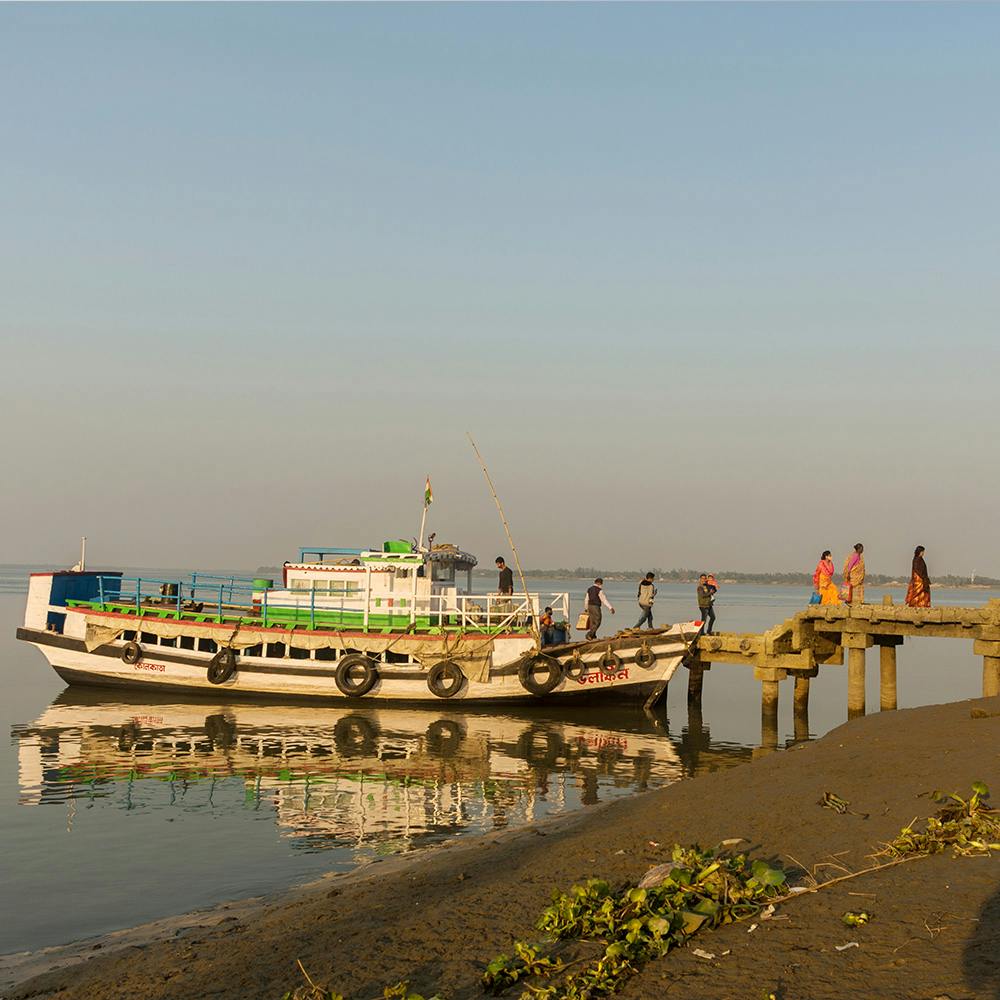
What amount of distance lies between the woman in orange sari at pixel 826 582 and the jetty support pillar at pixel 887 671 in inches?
59.4

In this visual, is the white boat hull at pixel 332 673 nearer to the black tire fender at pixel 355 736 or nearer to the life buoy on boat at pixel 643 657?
the life buoy on boat at pixel 643 657

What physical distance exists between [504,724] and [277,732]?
5.61 metres

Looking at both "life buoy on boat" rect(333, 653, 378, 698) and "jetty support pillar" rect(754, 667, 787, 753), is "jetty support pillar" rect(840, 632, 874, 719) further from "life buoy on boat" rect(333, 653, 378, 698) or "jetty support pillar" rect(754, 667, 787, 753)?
"life buoy on boat" rect(333, 653, 378, 698)

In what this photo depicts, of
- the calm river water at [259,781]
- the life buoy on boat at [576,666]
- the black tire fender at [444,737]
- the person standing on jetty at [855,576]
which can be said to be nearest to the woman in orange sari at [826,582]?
the person standing on jetty at [855,576]

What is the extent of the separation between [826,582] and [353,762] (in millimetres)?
12518

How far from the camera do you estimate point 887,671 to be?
22906mm

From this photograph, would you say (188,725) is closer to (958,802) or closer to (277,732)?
(277,732)

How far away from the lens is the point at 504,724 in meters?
25.2

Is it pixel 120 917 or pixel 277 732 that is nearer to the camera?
pixel 120 917

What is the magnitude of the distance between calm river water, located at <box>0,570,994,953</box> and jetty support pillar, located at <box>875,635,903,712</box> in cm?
333

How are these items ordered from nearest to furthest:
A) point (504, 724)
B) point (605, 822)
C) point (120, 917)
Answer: point (120, 917) → point (605, 822) → point (504, 724)

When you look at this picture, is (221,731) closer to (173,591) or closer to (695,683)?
(173,591)

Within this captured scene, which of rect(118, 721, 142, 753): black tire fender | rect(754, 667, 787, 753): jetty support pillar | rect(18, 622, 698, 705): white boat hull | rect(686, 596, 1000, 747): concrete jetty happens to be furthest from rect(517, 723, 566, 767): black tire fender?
rect(118, 721, 142, 753): black tire fender

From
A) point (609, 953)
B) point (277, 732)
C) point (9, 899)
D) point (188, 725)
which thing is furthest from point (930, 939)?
point (188, 725)
